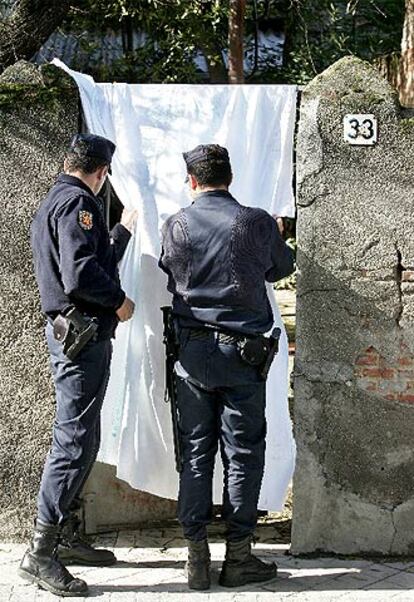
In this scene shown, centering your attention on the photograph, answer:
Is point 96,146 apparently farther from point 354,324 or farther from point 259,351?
point 354,324

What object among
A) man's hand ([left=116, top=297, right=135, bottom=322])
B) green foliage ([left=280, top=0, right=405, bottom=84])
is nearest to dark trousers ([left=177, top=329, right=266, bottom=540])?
man's hand ([left=116, top=297, right=135, bottom=322])

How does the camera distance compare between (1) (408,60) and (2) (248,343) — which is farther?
(1) (408,60)

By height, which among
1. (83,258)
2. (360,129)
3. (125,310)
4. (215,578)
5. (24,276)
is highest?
(360,129)

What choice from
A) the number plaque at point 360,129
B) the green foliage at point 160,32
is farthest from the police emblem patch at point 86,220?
the green foliage at point 160,32

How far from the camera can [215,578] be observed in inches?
206

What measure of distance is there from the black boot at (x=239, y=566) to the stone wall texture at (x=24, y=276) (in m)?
1.15

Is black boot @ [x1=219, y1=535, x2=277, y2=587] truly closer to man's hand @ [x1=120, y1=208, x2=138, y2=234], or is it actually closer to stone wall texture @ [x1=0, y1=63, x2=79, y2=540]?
stone wall texture @ [x1=0, y1=63, x2=79, y2=540]

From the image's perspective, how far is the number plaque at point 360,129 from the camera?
17.6 ft

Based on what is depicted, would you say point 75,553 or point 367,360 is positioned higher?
point 367,360

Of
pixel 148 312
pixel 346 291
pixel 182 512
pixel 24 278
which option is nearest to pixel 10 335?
pixel 24 278

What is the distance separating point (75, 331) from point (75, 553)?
3.96ft

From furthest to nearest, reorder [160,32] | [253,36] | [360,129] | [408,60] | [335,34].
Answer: [253,36] < [335,34] < [160,32] < [408,60] < [360,129]

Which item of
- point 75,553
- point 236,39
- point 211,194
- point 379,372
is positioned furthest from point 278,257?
point 236,39

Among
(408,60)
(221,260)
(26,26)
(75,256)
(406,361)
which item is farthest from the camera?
(408,60)
